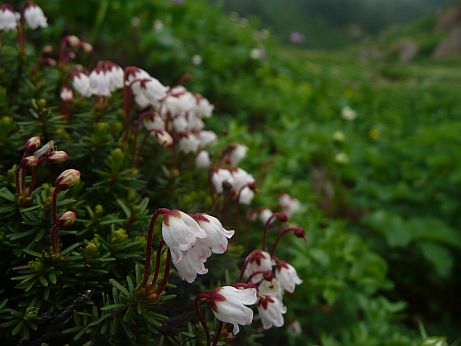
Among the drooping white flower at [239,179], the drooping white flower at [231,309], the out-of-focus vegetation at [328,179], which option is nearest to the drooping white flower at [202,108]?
the out-of-focus vegetation at [328,179]

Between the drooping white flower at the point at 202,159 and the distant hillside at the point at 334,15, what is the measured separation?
4899cm

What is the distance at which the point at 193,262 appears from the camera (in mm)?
1151

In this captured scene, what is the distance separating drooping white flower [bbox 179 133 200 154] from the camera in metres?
1.99

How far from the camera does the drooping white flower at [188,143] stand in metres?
1.99

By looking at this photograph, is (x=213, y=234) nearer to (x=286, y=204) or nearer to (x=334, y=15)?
(x=286, y=204)

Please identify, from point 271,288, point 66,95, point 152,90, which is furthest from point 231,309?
point 66,95

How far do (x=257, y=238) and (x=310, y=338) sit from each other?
25.9 inches

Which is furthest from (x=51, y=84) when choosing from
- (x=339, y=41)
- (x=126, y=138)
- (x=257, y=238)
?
(x=339, y=41)

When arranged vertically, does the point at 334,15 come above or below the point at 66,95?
below

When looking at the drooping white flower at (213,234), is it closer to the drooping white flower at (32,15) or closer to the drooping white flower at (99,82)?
the drooping white flower at (99,82)

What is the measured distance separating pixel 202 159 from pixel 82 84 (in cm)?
65

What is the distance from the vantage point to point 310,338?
2.31 meters

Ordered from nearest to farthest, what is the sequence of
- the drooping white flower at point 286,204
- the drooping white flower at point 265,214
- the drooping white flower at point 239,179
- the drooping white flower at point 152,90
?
the drooping white flower at point 152,90, the drooping white flower at point 239,179, the drooping white flower at point 265,214, the drooping white flower at point 286,204

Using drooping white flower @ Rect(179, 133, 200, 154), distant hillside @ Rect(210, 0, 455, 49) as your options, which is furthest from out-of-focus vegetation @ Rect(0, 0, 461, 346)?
distant hillside @ Rect(210, 0, 455, 49)
